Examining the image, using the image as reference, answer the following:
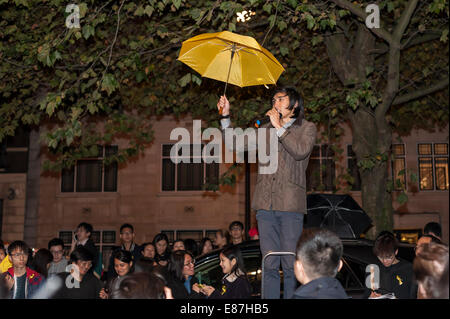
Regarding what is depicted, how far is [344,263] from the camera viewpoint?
6250mm

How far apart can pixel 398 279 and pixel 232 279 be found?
6.44ft

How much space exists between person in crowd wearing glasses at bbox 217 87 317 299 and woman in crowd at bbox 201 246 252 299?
1.22m

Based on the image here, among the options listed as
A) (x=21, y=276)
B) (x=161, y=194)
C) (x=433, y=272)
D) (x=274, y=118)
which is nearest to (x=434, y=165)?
(x=161, y=194)

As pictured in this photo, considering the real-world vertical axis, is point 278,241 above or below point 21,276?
above

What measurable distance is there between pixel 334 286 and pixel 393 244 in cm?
314

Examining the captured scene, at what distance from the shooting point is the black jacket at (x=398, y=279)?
20.1ft

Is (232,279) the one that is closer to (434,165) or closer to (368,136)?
(368,136)

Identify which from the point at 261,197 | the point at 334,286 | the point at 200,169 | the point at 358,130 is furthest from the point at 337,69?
the point at 200,169

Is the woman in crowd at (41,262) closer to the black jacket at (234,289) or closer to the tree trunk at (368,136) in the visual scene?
the black jacket at (234,289)

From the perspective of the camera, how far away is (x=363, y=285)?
237 inches

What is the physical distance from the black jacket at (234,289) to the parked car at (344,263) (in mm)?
310

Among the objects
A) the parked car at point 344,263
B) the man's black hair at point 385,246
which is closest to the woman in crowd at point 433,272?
→ the parked car at point 344,263

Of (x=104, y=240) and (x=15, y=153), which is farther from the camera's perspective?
(x=15, y=153)
